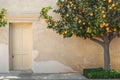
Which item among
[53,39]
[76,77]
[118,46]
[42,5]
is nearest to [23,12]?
[42,5]

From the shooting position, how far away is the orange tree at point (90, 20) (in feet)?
41.2

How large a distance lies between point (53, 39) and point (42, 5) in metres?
1.76

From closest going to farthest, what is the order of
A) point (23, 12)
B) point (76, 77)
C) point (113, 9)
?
point (113, 9), point (76, 77), point (23, 12)

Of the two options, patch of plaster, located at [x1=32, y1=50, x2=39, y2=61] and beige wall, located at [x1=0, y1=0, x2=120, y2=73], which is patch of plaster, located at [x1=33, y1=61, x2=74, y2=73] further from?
patch of plaster, located at [x1=32, y1=50, x2=39, y2=61]

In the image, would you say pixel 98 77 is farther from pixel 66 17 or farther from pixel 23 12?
pixel 23 12

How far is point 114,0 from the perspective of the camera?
12.6 m

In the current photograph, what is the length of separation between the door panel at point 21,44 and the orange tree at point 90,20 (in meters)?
1.36

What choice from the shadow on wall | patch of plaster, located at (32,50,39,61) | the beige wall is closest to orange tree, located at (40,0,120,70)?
the beige wall

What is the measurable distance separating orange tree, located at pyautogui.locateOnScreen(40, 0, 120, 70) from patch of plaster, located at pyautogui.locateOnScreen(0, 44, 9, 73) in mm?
2474

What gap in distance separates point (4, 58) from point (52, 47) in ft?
7.92

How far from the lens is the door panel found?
48.8 ft

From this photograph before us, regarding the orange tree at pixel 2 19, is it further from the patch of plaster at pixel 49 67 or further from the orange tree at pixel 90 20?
the patch of plaster at pixel 49 67

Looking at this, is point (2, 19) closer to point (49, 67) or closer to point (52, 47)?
point (52, 47)

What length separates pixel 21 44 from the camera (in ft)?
48.9
